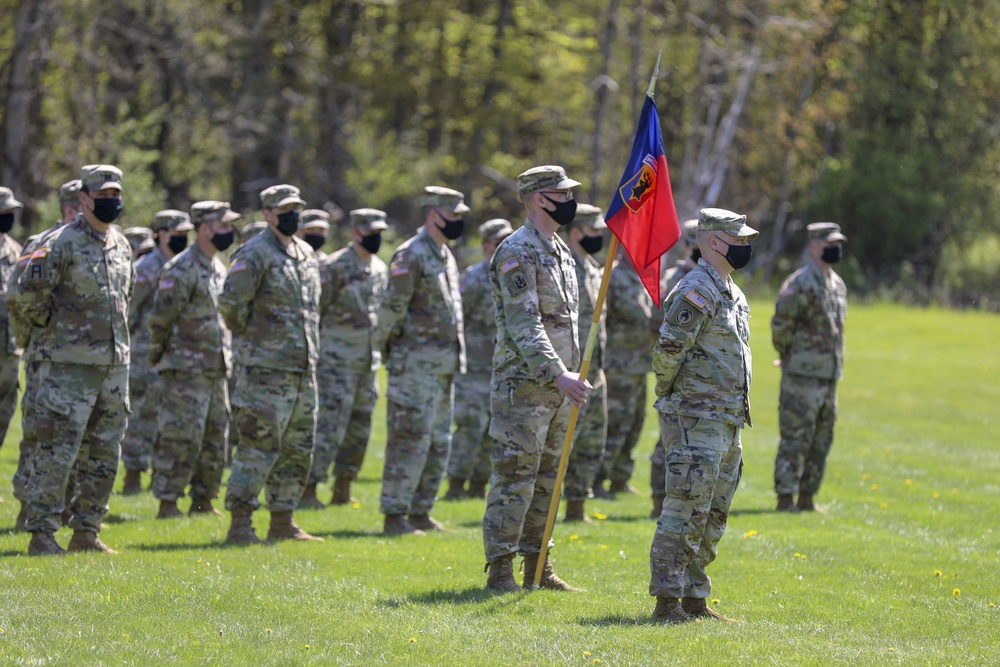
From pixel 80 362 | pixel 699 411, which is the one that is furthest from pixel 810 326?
pixel 80 362

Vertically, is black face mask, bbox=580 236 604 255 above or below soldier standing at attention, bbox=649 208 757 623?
above

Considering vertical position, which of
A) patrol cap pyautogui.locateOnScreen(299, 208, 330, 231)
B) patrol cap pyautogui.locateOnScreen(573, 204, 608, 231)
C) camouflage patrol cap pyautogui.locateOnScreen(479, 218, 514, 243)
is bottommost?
patrol cap pyautogui.locateOnScreen(299, 208, 330, 231)

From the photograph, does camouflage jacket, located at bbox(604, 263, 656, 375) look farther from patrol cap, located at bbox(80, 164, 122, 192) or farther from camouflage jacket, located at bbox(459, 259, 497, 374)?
patrol cap, located at bbox(80, 164, 122, 192)

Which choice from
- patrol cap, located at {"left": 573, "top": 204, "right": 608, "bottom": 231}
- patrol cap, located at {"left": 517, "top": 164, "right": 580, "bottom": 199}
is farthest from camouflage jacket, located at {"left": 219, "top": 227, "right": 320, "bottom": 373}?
patrol cap, located at {"left": 573, "top": 204, "right": 608, "bottom": 231}

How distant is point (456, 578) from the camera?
9.45 metres

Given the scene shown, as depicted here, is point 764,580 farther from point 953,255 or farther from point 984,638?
point 953,255

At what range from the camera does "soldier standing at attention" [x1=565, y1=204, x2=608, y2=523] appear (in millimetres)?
12141

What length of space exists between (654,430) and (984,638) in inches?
503

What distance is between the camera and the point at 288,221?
422 inches

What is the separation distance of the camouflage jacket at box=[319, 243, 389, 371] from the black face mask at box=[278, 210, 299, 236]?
271 cm

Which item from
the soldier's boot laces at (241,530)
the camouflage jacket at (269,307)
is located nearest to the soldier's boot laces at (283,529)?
the soldier's boot laces at (241,530)

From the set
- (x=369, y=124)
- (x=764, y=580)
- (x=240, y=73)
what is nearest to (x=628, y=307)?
(x=764, y=580)

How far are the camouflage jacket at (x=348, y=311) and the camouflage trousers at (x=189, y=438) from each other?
1.60m

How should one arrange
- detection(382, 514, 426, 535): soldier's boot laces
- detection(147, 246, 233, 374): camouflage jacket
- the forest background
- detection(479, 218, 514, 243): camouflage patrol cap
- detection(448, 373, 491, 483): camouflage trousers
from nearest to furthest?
detection(382, 514, 426, 535): soldier's boot laces < detection(147, 246, 233, 374): camouflage jacket < detection(479, 218, 514, 243): camouflage patrol cap < detection(448, 373, 491, 483): camouflage trousers < the forest background
